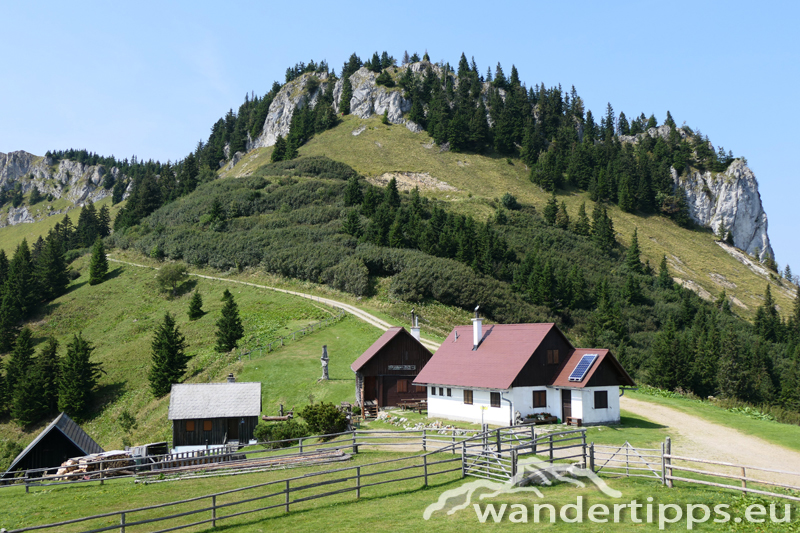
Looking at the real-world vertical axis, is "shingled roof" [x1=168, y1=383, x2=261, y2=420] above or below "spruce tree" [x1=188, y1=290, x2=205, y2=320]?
below

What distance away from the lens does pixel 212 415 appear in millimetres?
36688

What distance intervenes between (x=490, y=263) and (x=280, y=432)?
5615cm

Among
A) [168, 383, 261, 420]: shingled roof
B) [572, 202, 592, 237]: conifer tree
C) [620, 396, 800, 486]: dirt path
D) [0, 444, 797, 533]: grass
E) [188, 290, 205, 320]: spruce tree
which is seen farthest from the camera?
[572, 202, 592, 237]: conifer tree

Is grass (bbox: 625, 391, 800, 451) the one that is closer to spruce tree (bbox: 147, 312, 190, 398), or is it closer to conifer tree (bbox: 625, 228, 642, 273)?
spruce tree (bbox: 147, 312, 190, 398)

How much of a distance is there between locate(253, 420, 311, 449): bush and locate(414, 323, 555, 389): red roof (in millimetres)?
8765

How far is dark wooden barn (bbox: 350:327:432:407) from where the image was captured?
4247 cm

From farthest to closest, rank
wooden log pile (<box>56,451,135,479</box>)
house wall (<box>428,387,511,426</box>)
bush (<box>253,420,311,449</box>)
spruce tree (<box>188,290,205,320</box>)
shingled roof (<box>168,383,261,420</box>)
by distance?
spruce tree (<box>188,290,205,320</box>), shingled roof (<box>168,383,261,420</box>), bush (<box>253,420,311,449</box>), house wall (<box>428,387,511,426</box>), wooden log pile (<box>56,451,135,479</box>)

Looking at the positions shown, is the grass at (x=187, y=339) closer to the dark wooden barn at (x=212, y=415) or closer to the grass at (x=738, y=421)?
the dark wooden barn at (x=212, y=415)

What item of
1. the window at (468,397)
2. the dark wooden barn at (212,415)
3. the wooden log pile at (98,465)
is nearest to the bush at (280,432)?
the dark wooden barn at (212,415)

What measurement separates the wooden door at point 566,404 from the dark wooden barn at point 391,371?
12.6 m

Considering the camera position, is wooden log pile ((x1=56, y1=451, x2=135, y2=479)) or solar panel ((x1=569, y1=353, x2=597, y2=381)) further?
solar panel ((x1=569, y1=353, x2=597, y2=381))

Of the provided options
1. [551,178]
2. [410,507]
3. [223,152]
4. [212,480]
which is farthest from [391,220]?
[223,152]

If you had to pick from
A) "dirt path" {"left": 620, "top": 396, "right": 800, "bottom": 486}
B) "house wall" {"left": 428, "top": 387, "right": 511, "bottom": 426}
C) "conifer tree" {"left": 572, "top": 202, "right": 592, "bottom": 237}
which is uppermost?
"conifer tree" {"left": 572, "top": 202, "right": 592, "bottom": 237}

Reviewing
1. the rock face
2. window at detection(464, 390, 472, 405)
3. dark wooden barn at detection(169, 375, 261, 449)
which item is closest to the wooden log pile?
dark wooden barn at detection(169, 375, 261, 449)
